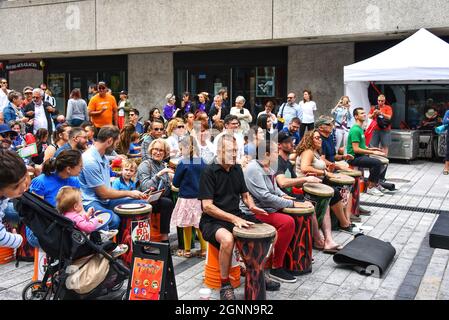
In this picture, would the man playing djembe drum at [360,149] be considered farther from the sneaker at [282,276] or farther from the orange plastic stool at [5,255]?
the orange plastic stool at [5,255]

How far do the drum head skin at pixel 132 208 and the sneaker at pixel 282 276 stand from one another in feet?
5.22

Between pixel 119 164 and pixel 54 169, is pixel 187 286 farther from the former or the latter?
pixel 119 164

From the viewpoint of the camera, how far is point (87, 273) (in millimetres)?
4445

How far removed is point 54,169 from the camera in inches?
199

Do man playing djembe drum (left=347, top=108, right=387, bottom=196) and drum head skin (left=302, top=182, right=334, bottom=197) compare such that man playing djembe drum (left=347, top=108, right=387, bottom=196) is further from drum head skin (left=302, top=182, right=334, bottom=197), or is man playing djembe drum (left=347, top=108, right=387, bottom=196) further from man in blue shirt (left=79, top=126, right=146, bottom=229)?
man in blue shirt (left=79, top=126, right=146, bottom=229)

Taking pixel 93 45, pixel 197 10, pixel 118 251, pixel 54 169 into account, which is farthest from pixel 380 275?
pixel 93 45

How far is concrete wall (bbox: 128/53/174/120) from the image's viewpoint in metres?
19.9

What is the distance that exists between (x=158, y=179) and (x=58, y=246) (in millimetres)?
2278

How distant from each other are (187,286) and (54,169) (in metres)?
1.86

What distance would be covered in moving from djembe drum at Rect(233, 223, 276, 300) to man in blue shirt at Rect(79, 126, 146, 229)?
1.57 metres

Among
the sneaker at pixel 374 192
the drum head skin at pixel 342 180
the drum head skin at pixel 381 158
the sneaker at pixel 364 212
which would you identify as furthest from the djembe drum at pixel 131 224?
the sneaker at pixel 374 192

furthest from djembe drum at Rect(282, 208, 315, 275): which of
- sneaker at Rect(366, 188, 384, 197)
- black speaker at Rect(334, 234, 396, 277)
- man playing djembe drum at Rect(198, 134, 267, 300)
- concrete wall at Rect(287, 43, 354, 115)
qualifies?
concrete wall at Rect(287, 43, 354, 115)

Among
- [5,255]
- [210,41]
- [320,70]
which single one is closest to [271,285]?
[5,255]

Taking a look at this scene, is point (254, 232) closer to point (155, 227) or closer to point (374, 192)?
point (155, 227)
